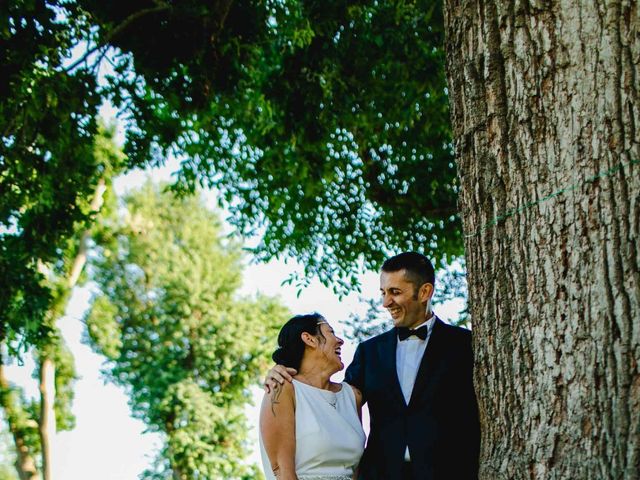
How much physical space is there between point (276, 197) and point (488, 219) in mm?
8634

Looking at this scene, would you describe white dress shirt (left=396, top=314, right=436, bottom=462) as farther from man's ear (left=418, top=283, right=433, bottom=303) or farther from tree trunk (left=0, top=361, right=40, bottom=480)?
tree trunk (left=0, top=361, right=40, bottom=480)

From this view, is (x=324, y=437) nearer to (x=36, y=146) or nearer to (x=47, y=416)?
(x=36, y=146)

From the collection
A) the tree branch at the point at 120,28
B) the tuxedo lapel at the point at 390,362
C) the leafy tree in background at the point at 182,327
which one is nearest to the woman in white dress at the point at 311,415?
the tuxedo lapel at the point at 390,362

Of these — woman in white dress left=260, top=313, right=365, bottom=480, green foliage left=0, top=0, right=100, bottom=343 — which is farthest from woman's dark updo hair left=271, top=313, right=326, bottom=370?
green foliage left=0, top=0, right=100, bottom=343

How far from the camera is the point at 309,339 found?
491cm

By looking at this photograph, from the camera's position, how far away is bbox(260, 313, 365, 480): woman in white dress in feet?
14.6

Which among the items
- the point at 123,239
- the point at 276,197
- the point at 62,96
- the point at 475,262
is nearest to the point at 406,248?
the point at 276,197

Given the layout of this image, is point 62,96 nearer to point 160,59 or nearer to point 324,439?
point 160,59

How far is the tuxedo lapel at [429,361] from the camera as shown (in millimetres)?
4496

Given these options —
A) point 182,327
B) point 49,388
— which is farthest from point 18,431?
point 182,327

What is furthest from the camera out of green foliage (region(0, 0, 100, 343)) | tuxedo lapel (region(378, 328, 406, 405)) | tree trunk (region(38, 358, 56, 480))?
tree trunk (region(38, 358, 56, 480))

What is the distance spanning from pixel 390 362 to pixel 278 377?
68 centimetres

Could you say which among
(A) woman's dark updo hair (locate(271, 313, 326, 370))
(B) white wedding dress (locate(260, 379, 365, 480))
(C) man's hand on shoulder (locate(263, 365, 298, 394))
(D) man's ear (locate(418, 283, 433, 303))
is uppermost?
(D) man's ear (locate(418, 283, 433, 303))

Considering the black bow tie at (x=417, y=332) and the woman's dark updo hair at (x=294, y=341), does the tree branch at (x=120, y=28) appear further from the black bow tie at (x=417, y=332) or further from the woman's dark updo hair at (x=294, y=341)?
the black bow tie at (x=417, y=332)
